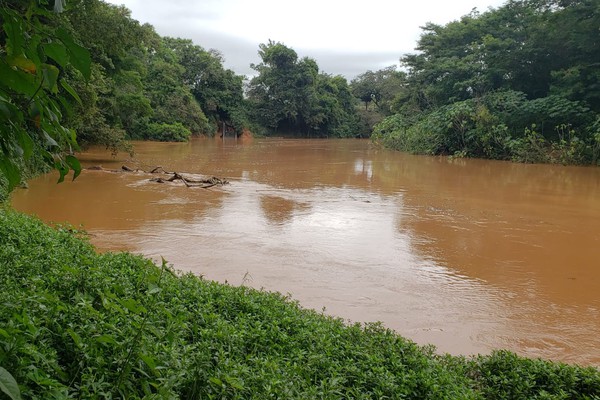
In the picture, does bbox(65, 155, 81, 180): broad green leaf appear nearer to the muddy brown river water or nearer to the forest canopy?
the forest canopy

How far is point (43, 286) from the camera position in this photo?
3.08m

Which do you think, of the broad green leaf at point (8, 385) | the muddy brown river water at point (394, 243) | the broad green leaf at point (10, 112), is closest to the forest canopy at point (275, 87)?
the broad green leaf at point (10, 112)

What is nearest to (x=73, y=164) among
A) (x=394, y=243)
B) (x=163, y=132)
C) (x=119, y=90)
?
(x=394, y=243)

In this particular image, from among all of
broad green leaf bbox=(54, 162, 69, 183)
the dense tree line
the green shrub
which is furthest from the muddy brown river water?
the green shrub

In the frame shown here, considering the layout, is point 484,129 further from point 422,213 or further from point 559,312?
point 559,312

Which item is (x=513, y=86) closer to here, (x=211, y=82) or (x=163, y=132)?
(x=163, y=132)

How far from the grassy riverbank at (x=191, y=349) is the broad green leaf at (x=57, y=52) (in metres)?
0.76

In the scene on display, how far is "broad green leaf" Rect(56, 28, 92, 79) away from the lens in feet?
3.37

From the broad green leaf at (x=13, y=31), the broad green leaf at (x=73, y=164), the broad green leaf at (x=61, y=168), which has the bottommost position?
the broad green leaf at (x=61, y=168)

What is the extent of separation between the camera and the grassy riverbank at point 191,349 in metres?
2.03

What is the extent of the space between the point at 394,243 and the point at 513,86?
20.6m

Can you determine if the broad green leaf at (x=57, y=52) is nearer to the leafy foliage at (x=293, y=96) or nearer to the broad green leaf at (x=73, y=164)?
the broad green leaf at (x=73, y=164)

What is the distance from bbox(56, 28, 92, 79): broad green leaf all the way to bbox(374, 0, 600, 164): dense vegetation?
2152cm

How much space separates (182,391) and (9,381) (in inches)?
45.3
